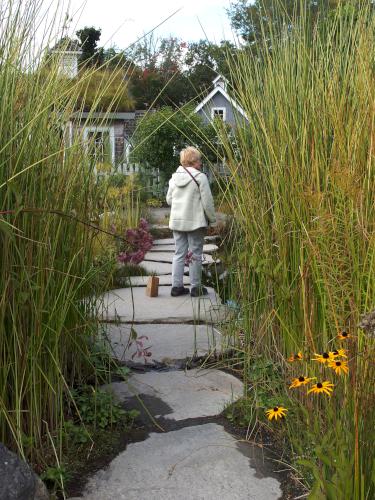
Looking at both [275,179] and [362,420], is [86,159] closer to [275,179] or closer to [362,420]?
[275,179]

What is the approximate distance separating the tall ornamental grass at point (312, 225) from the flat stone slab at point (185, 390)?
0.53 feet

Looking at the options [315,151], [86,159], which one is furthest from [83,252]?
[315,151]

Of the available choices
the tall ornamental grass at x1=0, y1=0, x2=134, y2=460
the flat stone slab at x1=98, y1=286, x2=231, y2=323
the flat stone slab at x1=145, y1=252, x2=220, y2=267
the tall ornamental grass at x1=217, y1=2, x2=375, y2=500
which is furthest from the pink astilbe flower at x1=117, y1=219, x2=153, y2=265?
the flat stone slab at x1=145, y1=252, x2=220, y2=267

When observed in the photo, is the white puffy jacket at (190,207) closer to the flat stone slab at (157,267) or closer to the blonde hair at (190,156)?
the blonde hair at (190,156)

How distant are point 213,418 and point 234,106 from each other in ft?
5.03

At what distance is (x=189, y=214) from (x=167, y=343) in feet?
7.11

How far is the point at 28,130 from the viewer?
7.04ft

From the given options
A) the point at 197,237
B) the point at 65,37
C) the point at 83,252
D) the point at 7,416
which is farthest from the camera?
the point at 197,237

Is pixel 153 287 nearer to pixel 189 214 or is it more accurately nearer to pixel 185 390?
pixel 189 214

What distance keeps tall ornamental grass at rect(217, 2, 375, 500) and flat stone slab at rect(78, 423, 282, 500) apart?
0.19m

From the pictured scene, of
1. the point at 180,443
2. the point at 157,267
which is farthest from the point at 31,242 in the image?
the point at 157,267

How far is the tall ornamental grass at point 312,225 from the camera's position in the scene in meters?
2.08

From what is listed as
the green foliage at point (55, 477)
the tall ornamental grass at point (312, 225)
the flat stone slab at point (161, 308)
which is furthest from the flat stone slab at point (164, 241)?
the green foliage at point (55, 477)

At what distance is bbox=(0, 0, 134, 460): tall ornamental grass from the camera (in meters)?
2.16
